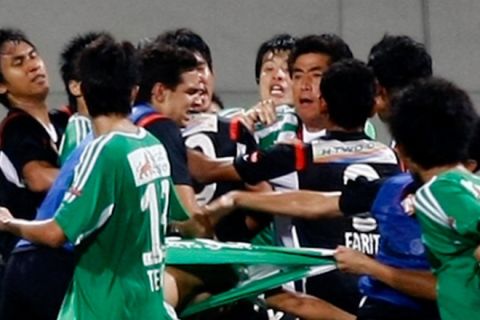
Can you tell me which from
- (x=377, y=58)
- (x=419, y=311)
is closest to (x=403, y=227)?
(x=419, y=311)

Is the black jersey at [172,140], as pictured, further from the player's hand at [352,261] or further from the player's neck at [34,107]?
the player's hand at [352,261]

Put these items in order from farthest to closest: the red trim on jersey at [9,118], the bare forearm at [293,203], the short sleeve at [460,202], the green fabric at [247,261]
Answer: the red trim on jersey at [9,118] < the green fabric at [247,261] < the bare forearm at [293,203] < the short sleeve at [460,202]

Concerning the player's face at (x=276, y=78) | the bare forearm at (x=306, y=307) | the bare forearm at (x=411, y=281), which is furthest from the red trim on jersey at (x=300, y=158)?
the player's face at (x=276, y=78)

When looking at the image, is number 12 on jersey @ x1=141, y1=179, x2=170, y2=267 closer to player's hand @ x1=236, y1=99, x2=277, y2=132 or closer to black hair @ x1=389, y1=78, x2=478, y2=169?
black hair @ x1=389, y1=78, x2=478, y2=169

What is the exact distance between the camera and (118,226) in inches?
166

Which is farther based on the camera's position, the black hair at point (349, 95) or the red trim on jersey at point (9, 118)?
the red trim on jersey at point (9, 118)

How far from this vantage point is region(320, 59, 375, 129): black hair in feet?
15.4

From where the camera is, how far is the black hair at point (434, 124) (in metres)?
→ 3.86

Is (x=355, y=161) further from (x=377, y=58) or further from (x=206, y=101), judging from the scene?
(x=206, y=101)

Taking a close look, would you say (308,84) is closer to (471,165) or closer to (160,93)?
(160,93)

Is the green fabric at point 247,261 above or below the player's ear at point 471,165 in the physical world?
below

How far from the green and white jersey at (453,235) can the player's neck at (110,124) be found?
84 centimetres

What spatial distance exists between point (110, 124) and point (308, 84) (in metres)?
1.15

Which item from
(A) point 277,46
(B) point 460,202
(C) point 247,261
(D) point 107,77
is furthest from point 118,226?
(A) point 277,46
